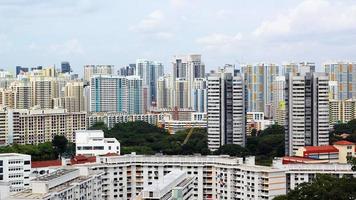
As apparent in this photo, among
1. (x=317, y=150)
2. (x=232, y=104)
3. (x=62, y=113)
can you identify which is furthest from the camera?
(x=62, y=113)

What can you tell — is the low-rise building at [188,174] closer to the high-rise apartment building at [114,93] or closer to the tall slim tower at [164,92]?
Result: the high-rise apartment building at [114,93]

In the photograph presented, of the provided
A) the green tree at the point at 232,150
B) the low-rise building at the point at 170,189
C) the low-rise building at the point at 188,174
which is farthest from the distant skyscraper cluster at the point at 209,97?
the low-rise building at the point at 170,189

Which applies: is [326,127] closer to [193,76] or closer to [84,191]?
[84,191]

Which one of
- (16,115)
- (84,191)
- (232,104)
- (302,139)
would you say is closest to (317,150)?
(302,139)

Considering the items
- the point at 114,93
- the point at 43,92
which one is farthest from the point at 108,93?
the point at 43,92

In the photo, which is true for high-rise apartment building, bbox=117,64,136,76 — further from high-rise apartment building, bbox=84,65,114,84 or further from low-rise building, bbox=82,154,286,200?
low-rise building, bbox=82,154,286,200

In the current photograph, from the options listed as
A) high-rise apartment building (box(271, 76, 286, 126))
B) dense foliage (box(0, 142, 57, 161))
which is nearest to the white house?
dense foliage (box(0, 142, 57, 161))

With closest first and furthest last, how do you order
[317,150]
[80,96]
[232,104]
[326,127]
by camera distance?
[317,150]
[326,127]
[232,104]
[80,96]
